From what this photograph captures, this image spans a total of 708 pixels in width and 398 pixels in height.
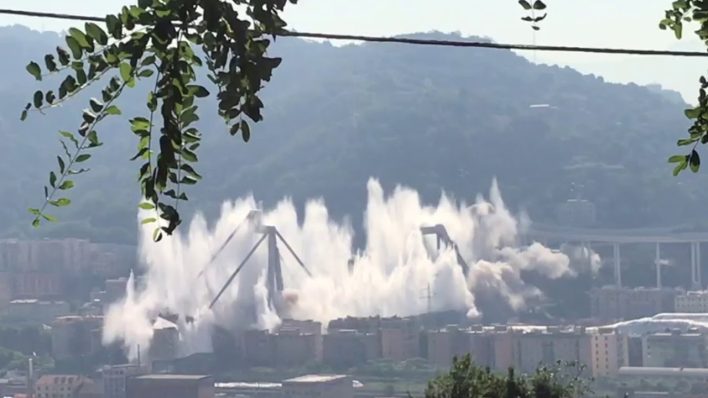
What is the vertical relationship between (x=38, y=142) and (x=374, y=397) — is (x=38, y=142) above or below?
above

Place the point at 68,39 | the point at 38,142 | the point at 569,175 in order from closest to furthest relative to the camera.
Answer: the point at 68,39 < the point at 569,175 < the point at 38,142

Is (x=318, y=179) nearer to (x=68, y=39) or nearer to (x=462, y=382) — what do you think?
(x=462, y=382)

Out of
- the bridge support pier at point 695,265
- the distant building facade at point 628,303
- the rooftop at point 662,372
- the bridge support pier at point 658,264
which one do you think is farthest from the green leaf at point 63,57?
A: the bridge support pier at point 695,265

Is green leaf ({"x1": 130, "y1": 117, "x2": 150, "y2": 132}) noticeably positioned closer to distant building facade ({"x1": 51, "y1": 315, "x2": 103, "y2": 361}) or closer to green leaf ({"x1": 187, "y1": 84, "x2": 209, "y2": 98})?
green leaf ({"x1": 187, "y1": 84, "x2": 209, "y2": 98})

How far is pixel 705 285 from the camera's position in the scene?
6084 cm

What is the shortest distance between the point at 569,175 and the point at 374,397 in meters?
30.0

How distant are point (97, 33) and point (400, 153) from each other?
68.2 m

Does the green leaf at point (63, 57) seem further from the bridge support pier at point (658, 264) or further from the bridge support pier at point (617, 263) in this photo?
the bridge support pier at point (658, 264)

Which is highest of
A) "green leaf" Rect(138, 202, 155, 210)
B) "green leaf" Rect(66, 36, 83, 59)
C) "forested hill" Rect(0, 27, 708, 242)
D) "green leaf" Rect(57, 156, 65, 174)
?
"forested hill" Rect(0, 27, 708, 242)

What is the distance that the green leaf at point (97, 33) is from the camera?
185 centimetres

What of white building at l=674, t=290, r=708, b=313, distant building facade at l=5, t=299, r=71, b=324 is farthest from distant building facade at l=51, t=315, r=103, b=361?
white building at l=674, t=290, r=708, b=313

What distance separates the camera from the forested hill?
220ft

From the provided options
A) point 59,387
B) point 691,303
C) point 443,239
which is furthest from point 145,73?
point 443,239

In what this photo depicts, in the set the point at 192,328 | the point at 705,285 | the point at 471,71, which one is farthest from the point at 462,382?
the point at 471,71
